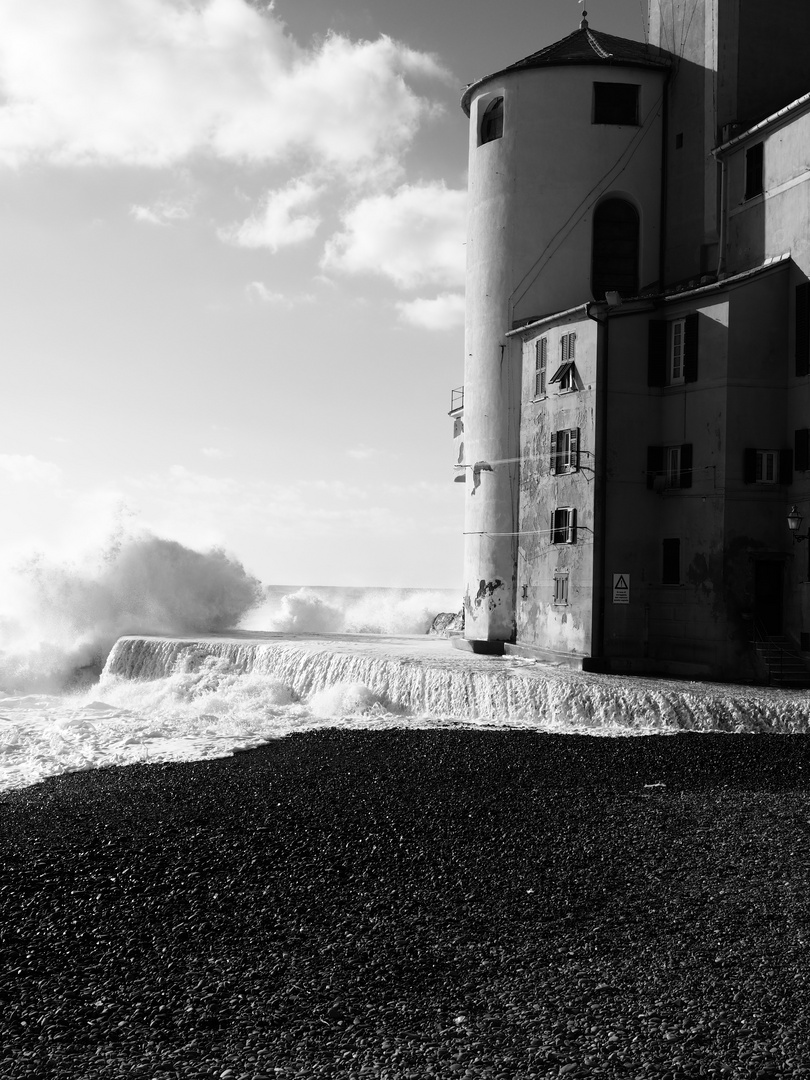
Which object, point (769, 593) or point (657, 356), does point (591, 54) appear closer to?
point (657, 356)

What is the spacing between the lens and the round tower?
98.9 ft

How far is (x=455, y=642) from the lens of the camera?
3338 centimetres

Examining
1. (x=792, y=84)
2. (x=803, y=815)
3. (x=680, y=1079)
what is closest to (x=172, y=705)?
(x=803, y=815)

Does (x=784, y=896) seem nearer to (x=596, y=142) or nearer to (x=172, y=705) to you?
(x=172, y=705)

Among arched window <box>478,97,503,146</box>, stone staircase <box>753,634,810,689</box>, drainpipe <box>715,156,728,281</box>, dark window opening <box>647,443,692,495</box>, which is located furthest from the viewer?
arched window <box>478,97,503,146</box>

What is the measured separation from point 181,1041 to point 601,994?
333 cm

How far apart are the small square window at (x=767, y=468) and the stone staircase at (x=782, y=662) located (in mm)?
3691

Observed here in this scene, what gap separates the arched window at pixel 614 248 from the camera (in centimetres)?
3047

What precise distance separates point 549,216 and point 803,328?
9392mm

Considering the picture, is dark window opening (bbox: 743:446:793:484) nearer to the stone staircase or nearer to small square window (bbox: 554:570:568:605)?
the stone staircase

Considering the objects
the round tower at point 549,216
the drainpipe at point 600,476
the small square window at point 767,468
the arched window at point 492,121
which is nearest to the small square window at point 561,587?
the drainpipe at point 600,476

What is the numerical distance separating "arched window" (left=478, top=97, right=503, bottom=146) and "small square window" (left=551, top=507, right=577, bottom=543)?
487 inches

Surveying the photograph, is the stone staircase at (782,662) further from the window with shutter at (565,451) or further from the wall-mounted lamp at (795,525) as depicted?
the window with shutter at (565,451)

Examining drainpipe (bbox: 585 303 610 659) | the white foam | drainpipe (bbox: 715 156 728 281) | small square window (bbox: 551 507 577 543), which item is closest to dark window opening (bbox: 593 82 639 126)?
drainpipe (bbox: 715 156 728 281)
